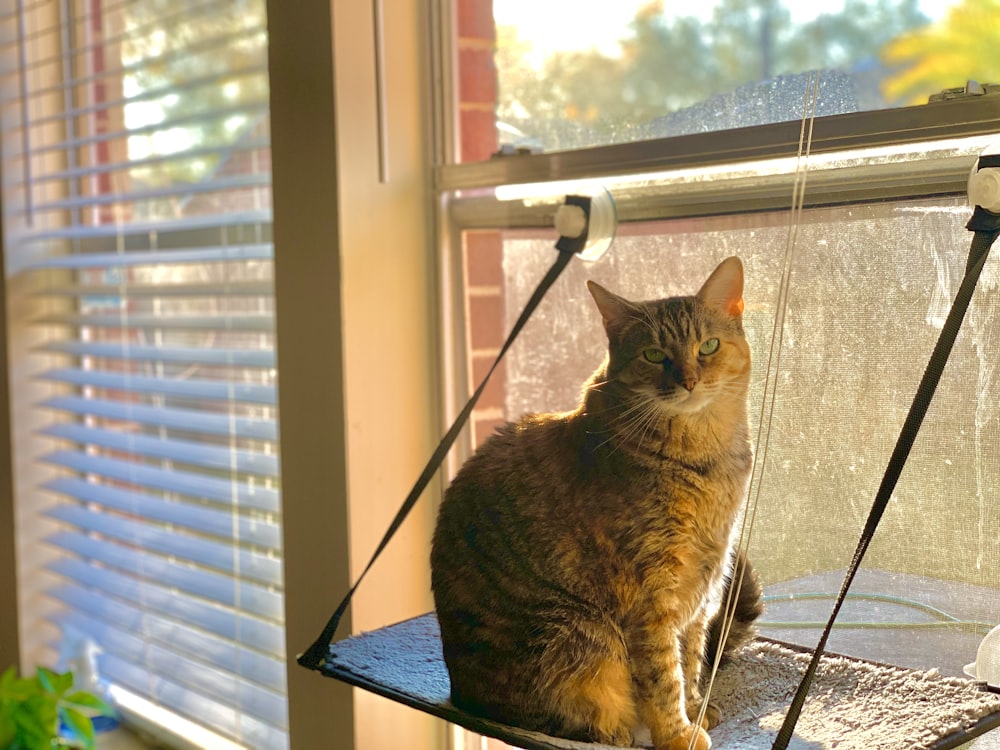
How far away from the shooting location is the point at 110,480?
7.31 feet

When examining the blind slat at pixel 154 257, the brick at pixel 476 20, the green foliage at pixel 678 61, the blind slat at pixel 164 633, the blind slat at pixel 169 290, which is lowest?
the blind slat at pixel 164 633

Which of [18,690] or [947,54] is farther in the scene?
[18,690]

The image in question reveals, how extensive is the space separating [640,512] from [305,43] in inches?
33.8

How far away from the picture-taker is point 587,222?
3.75 ft

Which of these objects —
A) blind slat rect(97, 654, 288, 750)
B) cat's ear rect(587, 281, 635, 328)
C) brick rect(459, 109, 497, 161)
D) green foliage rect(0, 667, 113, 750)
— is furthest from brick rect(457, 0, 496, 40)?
green foliage rect(0, 667, 113, 750)

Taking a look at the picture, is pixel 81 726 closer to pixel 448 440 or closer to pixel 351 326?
pixel 351 326

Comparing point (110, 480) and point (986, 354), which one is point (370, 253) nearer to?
point (986, 354)

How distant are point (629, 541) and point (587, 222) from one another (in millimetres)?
396

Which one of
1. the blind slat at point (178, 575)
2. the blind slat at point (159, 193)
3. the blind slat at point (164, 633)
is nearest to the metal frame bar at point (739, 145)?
the blind slat at point (159, 193)

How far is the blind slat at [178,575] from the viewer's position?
1743 mm

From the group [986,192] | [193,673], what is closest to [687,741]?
[986,192]

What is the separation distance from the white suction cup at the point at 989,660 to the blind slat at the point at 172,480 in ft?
3.61

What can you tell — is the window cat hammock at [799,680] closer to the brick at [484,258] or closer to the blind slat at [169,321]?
the brick at [484,258]

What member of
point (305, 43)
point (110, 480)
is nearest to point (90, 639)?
point (110, 480)
